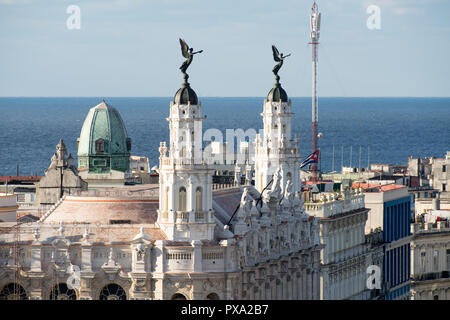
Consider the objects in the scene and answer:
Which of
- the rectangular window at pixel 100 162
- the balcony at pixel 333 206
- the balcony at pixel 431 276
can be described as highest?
the rectangular window at pixel 100 162

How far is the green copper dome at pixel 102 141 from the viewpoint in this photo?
496ft

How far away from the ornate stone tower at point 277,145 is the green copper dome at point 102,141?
691 inches

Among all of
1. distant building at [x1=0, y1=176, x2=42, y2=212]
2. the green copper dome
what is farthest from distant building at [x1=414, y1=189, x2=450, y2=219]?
distant building at [x1=0, y1=176, x2=42, y2=212]

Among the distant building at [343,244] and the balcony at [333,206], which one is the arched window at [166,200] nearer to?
the distant building at [343,244]

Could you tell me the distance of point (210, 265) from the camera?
110 m

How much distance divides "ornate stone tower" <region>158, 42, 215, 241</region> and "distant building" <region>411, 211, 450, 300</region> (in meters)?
59.6

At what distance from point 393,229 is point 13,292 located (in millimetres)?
60016

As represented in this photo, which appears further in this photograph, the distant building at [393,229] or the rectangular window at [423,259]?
the rectangular window at [423,259]

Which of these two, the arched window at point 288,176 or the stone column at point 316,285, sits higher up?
the arched window at point 288,176

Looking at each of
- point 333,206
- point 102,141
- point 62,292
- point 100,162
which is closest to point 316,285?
point 333,206

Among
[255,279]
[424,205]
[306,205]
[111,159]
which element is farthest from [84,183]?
[424,205]

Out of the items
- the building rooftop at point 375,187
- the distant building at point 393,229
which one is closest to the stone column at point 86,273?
the distant building at point 393,229
